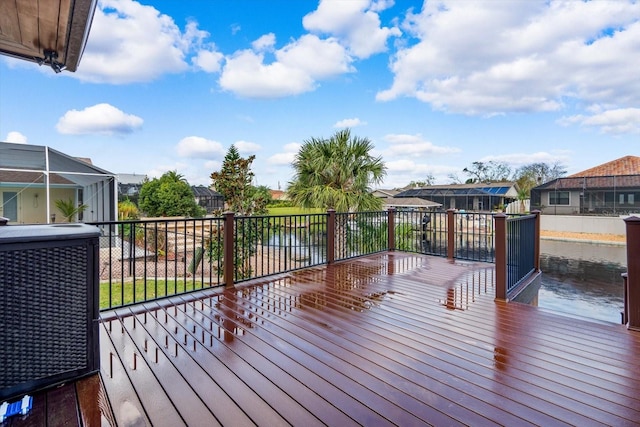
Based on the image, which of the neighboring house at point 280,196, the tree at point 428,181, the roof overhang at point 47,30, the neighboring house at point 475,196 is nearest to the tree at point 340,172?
the neighboring house at point 280,196

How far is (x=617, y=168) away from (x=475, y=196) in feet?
32.2

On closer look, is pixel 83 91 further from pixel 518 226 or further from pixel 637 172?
pixel 637 172

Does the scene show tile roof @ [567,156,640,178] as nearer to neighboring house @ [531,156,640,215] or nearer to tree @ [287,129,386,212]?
neighboring house @ [531,156,640,215]

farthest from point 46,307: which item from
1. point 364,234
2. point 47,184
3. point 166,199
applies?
point 166,199

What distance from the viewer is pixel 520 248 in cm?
404

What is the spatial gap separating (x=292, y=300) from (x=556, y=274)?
7.48 m

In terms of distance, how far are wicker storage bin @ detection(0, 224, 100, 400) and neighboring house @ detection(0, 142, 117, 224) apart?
9.35 meters

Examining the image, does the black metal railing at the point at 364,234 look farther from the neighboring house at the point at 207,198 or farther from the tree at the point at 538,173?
the tree at the point at 538,173

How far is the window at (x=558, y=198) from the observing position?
20.0 meters

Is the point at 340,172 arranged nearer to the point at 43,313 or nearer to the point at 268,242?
the point at 268,242

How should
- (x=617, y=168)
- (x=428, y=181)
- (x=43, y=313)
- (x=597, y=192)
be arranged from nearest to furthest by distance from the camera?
(x=43, y=313), (x=597, y=192), (x=617, y=168), (x=428, y=181)

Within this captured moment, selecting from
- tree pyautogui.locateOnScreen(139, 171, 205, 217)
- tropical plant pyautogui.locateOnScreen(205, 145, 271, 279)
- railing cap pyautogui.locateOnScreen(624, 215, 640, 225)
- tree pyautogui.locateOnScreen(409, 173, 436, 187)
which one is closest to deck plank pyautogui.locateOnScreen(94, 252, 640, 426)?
railing cap pyautogui.locateOnScreen(624, 215, 640, 225)

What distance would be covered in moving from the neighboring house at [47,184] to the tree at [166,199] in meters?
3.90

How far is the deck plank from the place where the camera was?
1479 millimetres
